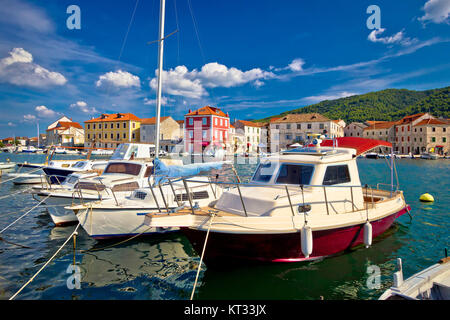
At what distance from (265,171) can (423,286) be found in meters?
Result: 4.55

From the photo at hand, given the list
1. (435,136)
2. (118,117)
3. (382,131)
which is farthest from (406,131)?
(118,117)

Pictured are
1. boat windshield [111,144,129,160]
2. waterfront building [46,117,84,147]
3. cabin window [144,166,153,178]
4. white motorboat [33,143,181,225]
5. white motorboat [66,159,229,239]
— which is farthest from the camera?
waterfront building [46,117,84,147]

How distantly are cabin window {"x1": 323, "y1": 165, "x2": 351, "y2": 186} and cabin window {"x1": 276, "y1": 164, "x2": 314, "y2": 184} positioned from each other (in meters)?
0.48

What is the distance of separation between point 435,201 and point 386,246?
30.5 ft

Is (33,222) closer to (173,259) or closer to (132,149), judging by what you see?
(132,149)

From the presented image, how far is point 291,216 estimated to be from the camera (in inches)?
242

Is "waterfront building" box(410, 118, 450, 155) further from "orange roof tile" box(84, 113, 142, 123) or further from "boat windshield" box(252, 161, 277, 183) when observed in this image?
"boat windshield" box(252, 161, 277, 183)

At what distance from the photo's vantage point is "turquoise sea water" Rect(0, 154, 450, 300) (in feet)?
18.8

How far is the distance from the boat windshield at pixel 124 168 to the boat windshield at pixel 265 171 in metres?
6.07

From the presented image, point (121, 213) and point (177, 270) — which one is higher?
point (121, 213)

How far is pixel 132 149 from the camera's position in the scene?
1409cm

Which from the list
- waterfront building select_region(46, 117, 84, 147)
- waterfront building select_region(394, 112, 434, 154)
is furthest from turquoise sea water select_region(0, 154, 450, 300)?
waterfront building select_region(46, 117, 84, 147)

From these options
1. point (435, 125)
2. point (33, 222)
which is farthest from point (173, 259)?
point (435, 125)

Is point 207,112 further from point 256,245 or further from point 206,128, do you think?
point 256,245
